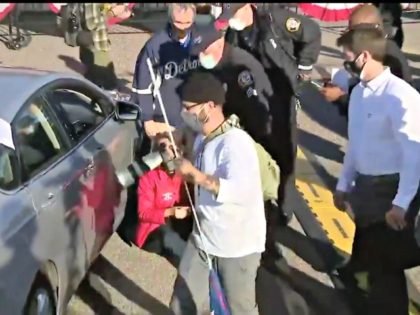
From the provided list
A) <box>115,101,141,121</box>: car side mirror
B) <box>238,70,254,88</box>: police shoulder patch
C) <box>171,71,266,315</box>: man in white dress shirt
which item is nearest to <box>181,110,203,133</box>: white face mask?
<box>171,71,266,315</box>: man in white dress shirt

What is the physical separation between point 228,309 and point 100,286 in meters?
1.54

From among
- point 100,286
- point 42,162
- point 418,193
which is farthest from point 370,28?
point 100,286

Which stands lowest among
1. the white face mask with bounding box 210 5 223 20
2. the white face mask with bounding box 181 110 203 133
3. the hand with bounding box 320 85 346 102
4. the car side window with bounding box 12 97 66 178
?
the white face mask with bounding box 210 5 223 20

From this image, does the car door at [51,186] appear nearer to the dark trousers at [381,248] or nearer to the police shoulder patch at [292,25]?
the dark trousers at [381,248]

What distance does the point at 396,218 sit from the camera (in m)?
4.36

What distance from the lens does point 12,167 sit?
443 cm

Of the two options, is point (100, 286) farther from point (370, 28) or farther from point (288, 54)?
point (370, 28)

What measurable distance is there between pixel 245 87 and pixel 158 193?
1001 millimetres

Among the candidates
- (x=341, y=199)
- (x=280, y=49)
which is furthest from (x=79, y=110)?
(x=341, y=199)

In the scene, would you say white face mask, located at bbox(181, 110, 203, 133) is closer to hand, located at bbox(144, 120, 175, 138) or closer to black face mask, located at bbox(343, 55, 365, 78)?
black face mask, located at bbox(343, 55, 365, 78)

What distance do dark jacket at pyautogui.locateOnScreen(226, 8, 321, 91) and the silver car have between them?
3.20ft

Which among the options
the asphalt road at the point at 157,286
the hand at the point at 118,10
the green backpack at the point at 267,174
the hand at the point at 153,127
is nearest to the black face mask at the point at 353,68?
the green backpack at the point at 267,174

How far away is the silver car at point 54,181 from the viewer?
4238 millimetres

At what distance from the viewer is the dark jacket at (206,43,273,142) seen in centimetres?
529
